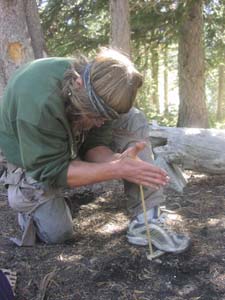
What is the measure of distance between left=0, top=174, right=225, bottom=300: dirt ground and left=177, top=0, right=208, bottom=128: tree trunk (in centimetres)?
522

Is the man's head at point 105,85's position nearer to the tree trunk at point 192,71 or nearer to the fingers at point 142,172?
the fingers at point 142,172

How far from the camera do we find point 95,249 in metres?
2.91

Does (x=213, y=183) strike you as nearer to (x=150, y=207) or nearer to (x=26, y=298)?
(x=150, y=207)

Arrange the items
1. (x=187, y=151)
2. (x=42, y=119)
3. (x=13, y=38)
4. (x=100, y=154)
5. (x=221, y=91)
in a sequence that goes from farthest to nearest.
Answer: (x=221, y=91), (x=13, y=38), (x=187, y=151), (x=100, y=154), (x=42, y=119)

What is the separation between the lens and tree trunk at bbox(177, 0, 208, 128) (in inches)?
321

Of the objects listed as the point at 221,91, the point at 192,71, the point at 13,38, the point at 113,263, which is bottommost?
the point at 221,91

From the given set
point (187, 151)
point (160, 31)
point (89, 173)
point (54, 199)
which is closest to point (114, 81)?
point (89, 173)

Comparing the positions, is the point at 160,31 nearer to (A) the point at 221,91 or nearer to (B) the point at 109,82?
(B) the point at 109,82

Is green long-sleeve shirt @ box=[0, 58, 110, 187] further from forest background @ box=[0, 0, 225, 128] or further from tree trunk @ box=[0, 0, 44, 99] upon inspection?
forest background @ box=[0, 0, 225, 128]

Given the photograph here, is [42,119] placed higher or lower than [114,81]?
lower

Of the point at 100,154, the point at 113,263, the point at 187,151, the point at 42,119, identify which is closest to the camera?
the point at 42,119

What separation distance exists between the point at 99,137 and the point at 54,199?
1.79 ft

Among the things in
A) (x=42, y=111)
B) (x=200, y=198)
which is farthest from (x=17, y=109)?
(x=200, y=198)

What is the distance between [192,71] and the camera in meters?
8.47
